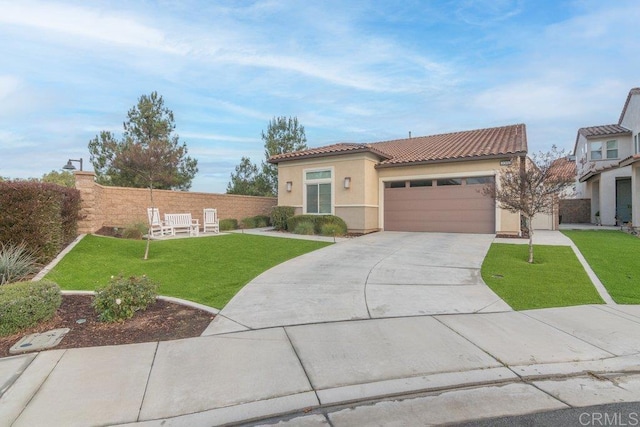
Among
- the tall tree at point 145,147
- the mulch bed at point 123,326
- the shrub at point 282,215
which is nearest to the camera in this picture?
the mulch bed at point 123,326

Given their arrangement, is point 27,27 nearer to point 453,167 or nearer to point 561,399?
point 561,399

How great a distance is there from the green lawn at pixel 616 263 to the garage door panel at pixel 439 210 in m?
3.57

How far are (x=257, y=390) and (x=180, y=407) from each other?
0.69m

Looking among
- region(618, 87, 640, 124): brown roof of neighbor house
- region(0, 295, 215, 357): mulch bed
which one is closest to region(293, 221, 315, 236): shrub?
region(0, 295, 215, 357): mulch bed

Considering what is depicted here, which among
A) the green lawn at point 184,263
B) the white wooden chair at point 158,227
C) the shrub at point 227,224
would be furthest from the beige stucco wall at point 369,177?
the white wooden chair at point 158,227

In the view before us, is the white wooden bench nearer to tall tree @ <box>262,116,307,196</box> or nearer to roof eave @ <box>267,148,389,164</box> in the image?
roof eave @ <box>267,148,389,164</box>

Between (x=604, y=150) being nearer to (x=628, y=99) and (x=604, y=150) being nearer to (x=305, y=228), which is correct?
(x=628, y=99)

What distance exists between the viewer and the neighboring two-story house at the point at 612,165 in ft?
68.7

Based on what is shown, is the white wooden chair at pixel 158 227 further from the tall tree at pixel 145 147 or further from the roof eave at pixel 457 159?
the roof eave at pixel 457 159

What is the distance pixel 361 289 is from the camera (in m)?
6.91

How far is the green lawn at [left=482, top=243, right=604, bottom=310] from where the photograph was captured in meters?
6.25

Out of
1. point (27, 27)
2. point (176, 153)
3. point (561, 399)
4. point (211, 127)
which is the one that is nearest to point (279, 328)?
point (561, 399)

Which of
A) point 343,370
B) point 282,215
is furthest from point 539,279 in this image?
point 282,215

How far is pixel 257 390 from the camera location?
3338 millimetres
